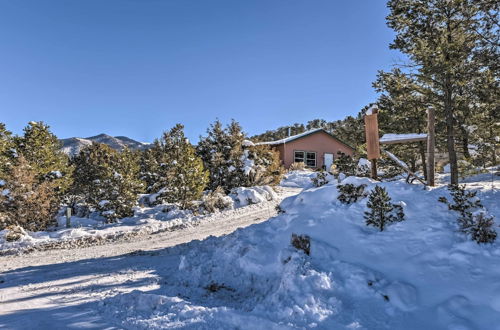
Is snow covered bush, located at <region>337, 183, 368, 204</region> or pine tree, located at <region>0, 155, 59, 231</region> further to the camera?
pine tree, located at <region>0, 155, 59, 231</region>

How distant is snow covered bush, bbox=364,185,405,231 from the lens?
20.3 ft

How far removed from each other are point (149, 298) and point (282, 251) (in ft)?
8.13

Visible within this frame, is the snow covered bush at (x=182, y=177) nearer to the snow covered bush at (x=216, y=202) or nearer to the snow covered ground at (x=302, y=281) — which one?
the snow covered bush at (x=216, y=202)

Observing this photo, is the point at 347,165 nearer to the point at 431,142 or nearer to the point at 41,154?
the point at 431,142

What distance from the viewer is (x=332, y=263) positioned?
5.25 metres

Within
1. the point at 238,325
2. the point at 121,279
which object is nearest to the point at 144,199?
the point at 121,279

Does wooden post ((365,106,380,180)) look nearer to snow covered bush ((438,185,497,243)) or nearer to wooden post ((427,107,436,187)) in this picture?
wooden post ((427,107,436,187))

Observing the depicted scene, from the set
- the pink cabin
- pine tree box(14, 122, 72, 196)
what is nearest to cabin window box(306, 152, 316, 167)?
the pink cabin

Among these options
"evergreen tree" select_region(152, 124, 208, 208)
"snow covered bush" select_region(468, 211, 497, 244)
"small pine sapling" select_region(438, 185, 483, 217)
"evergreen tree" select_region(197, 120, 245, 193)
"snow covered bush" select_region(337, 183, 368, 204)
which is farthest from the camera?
"evergreen tree" select_region(197, 120, 245, 193)

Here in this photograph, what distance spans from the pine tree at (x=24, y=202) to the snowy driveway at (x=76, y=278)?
3143mm

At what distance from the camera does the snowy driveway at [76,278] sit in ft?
14.9

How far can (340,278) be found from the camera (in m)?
4.86

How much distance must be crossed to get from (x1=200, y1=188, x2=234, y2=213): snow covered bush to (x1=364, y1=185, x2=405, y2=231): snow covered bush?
9.07m

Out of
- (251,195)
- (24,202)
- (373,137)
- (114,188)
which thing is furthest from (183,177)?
(373,137)
